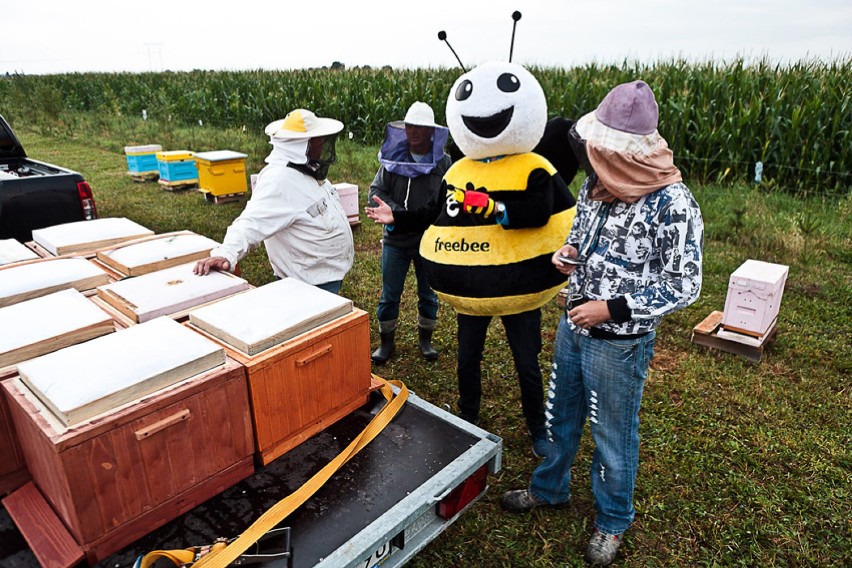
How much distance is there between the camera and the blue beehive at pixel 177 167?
992cm

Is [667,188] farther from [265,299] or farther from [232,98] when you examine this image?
[232,98]

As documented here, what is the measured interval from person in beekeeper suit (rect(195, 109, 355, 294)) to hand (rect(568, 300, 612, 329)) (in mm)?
1647

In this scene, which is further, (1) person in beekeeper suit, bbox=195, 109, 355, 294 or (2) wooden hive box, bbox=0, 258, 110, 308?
(1) person in beekeeper suit, bbox=195, 109, 355, 294

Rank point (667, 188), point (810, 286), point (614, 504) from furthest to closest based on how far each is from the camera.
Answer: point (810, 286) < point (614, 504) < point (667, 188)

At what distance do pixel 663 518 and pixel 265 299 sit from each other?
7.88ft

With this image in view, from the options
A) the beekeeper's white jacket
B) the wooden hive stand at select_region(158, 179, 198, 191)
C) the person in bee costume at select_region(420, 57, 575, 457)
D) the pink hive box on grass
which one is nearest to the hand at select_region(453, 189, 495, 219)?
the person in bee costume at select_region(420, 57, 575, 457)

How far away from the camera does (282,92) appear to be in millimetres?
16641

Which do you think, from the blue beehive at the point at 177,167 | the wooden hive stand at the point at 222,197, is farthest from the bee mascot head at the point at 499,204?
the blue beehive at the point at 177,167

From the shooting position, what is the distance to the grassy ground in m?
2.92

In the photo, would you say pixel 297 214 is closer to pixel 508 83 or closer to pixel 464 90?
pixel 464 90

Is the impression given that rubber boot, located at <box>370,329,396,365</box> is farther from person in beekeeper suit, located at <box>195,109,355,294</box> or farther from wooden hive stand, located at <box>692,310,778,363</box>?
wooden hive stand, located at <box>692,310,778,363</box>

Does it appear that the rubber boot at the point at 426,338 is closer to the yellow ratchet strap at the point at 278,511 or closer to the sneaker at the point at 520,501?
the sneaker at the point at 520,501

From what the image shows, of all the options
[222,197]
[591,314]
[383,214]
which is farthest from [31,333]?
[222,197]

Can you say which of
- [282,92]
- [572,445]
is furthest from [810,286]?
[282,92]
